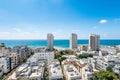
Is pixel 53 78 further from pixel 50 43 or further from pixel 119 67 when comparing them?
pixel 50 43

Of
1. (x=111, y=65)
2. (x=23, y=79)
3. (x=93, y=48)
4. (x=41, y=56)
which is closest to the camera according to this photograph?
(x=23, y=79)

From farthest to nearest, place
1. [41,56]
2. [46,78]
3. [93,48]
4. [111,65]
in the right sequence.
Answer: [93,48] < [41,56] < [111,65] < [46,78]

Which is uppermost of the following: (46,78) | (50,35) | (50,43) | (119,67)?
(50,35)

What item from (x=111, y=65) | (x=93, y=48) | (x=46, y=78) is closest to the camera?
(x=46, y=78)

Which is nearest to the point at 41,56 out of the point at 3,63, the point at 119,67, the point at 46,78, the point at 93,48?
the point at 3,63

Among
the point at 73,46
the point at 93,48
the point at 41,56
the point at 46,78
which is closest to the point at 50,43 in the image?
the point at 73,46

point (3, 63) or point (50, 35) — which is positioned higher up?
point (50, 35)

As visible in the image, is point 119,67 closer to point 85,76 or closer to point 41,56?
point 85,76

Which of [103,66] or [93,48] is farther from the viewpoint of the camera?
[93,48]

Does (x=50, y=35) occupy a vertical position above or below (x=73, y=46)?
above
